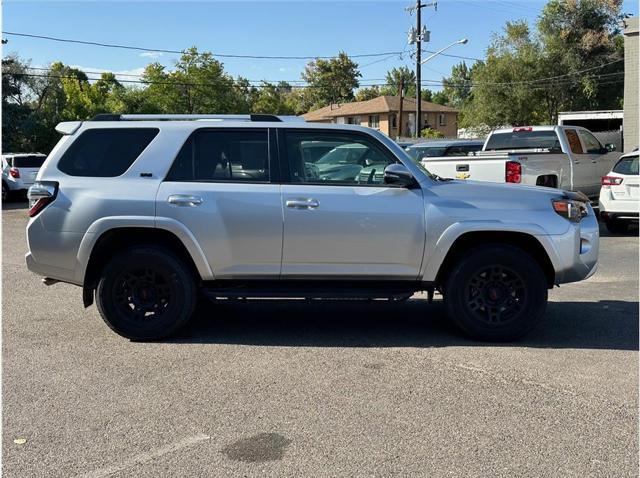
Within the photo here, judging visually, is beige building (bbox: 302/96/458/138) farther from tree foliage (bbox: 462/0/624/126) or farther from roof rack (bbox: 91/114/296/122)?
roof rack (bbox: 91/114/296/122)

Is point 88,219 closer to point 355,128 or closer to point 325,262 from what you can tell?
point 325,262

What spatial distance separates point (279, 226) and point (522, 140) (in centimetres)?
986

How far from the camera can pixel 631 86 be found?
20.9m

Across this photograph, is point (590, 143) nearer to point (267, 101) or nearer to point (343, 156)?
point (343, 156)

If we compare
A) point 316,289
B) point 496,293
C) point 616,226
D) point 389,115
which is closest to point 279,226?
point 316,289

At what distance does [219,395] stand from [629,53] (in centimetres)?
2055

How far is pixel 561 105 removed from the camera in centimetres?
4744

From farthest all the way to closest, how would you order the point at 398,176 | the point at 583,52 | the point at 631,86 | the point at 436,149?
the point at 583,52, the point at 631,86, the point at 436,149, the point at 398,176

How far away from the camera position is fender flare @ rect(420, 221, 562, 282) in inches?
221

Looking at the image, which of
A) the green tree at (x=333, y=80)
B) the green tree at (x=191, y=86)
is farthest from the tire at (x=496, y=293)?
the green tree at (x=333, y=80)

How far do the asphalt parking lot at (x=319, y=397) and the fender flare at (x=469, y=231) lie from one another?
73 cm

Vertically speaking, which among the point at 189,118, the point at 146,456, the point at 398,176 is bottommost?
the point at 146,456

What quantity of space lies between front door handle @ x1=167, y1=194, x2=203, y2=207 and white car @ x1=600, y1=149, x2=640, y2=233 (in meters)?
9.31

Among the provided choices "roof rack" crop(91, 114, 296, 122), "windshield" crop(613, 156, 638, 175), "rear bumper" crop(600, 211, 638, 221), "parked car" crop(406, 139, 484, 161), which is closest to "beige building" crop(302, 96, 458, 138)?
"parked car" crop(406, 139, 484, 161)
